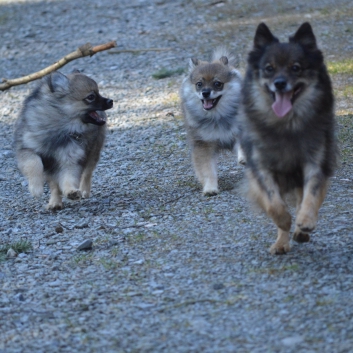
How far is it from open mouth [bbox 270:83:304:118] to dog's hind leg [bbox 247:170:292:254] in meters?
0.44

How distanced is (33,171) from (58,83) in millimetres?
867

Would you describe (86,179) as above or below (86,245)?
below

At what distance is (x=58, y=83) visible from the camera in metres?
7.07

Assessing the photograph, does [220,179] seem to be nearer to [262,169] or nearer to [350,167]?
[350,167]

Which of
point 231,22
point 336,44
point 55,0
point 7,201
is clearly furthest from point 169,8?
point 7,201

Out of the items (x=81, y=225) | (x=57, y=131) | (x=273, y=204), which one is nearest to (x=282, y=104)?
(x=273, y=204)

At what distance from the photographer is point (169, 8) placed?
16.5 m

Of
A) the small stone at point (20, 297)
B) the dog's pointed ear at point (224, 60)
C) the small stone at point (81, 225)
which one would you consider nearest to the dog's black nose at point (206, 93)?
the dog's pointed ear at point (224, 60)

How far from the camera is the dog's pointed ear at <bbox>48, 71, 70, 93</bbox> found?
7047mm

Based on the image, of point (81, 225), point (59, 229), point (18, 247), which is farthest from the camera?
point (81, 225)

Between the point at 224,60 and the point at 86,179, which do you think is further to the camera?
the point at 224,60

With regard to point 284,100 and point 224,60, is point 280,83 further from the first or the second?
point 224,60

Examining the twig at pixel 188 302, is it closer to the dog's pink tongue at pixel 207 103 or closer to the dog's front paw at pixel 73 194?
the dog's front paw at pixel 73 194

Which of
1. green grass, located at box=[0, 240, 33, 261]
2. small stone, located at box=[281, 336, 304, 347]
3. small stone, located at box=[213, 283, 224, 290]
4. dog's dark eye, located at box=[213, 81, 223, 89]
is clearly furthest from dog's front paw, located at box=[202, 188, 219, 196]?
small stone, located at box=[281, 336, 304, 347]
